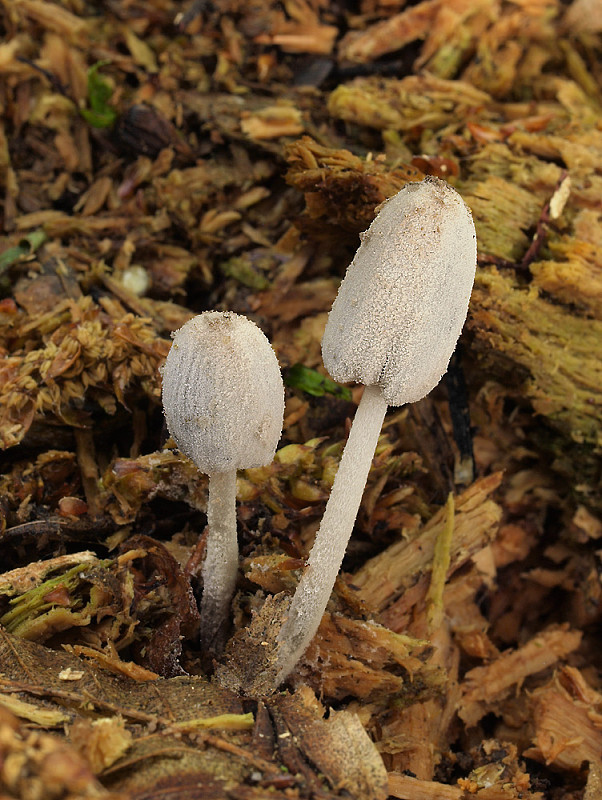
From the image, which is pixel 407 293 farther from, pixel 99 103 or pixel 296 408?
pixel 99 103

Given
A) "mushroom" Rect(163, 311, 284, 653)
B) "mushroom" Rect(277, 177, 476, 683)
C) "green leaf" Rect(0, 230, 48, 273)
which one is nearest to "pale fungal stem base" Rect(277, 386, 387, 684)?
"mushroom" Rect(277, 177, 476, 683)

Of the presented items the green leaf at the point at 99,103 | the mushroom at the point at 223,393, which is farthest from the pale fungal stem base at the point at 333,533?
the green leaf at the point at 99,103

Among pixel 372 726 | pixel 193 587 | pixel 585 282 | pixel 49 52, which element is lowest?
pixel 372 726

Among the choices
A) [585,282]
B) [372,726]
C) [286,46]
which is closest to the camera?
[372,726]

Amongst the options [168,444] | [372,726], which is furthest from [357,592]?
[168,444]

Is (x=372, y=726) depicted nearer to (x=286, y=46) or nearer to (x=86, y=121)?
(x=86, y=121)

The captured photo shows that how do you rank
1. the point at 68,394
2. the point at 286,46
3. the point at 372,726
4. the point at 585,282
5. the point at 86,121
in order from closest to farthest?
the point at 372,726 → the point at 68,394 → the point at 585,282 → the point at 86,121 → the point at 286,46

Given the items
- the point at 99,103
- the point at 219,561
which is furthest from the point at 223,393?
the point at 99,103
